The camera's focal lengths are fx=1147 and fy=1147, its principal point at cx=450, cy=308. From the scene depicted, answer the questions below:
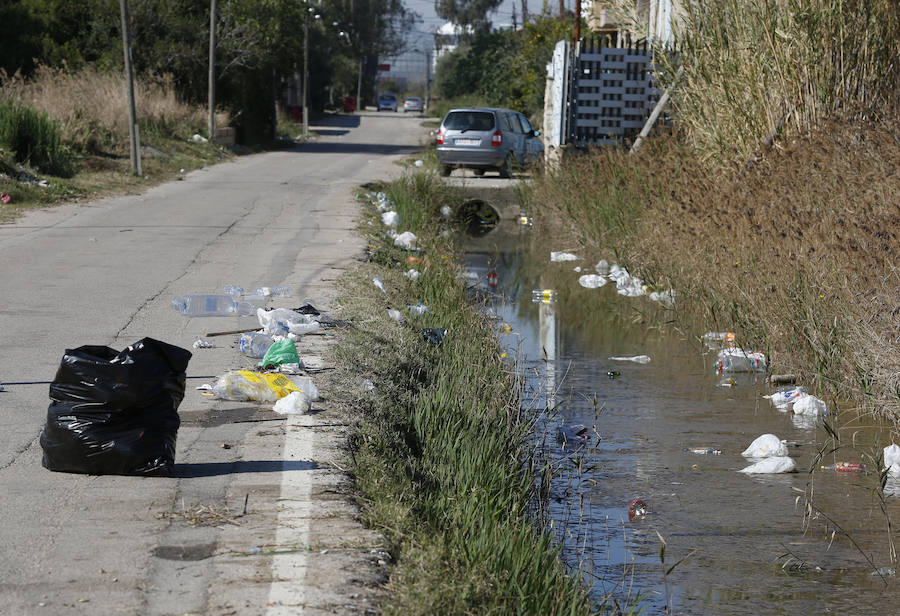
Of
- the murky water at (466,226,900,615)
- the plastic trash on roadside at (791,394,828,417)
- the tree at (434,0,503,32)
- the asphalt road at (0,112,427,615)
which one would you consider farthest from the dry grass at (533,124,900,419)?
the tree at (434,0,503,32)

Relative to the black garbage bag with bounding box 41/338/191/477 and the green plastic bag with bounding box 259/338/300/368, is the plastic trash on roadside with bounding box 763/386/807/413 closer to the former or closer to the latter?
the green plastic bag with bounding box 259/338/300/368

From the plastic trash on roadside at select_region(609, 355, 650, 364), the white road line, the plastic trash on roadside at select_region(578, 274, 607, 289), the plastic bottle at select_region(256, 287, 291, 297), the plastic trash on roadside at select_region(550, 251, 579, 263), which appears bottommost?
the plastic trash on roadside at select_region(550, 251, 579, 263)

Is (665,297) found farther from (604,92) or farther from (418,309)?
(604,92)

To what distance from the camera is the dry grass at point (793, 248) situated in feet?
26.4

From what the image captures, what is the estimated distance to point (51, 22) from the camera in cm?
3444

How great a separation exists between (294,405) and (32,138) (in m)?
15.7

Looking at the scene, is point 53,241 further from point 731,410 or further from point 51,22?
point 51,22

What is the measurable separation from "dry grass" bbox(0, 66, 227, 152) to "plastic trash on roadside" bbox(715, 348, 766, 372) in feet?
55.7

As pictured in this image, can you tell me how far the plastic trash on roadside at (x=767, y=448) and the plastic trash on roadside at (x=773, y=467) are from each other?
177 mm

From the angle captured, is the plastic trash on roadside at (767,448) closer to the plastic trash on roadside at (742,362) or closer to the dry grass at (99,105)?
the plastic trash on roadside at (742,362)

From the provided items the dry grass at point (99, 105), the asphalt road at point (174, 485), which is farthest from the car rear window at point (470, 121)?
the asphalt road at point (174, 485)

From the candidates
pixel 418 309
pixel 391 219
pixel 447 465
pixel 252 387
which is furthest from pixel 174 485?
pixel 391 219

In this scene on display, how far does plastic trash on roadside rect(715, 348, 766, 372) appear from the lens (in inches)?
366

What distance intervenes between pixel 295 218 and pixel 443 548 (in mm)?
13065
